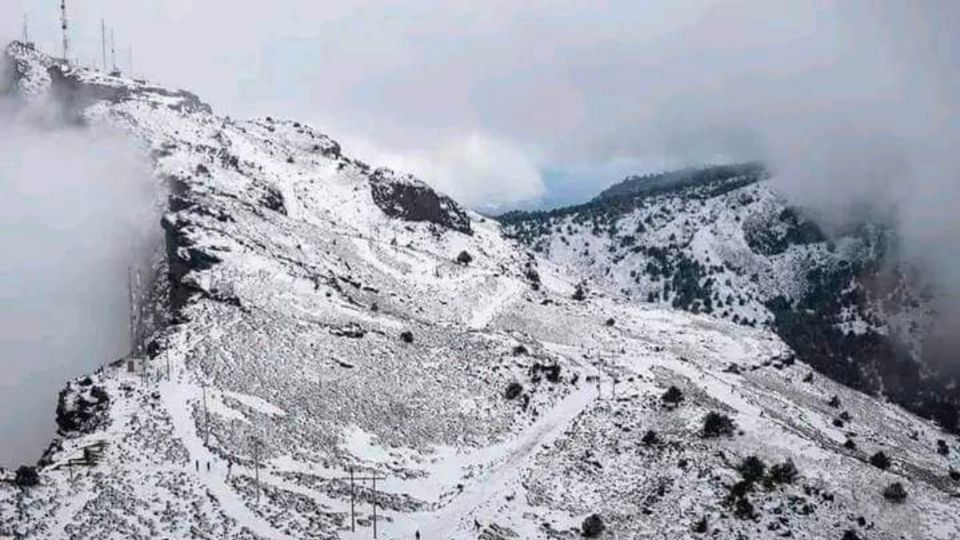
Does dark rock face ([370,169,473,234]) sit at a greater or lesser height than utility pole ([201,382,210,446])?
greater

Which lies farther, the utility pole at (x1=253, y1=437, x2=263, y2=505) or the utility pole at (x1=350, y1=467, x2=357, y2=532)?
the utility pole at (x1=253, y1=437, x2=263, y2=505)

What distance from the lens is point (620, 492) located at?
67312mm

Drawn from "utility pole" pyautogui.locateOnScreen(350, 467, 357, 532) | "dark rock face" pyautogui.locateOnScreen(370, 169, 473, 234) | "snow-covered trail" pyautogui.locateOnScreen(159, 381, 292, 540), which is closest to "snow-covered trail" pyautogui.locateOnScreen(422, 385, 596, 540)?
"utility pole" pyautogui.locateOnScreen(350, 467, 357, 532)

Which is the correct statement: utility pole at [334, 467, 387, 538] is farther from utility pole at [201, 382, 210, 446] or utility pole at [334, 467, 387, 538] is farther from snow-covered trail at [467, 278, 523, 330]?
snow-covered trail at [467, 278, 523, 330]

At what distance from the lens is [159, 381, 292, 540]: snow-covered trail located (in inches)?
2165

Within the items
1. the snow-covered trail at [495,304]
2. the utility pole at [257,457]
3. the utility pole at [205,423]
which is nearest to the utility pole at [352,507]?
the utility pole at [257,457]

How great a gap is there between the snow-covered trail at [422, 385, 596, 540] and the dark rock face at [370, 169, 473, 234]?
6077cm

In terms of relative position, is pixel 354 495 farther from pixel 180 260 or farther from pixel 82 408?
pixel 180 260

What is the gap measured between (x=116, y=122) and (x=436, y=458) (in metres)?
86.7

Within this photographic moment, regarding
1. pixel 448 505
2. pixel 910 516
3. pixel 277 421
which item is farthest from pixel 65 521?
pixel 910 516

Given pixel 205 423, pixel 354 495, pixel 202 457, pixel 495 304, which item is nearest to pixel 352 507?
pixel 354 495

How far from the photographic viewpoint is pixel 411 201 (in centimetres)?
14338

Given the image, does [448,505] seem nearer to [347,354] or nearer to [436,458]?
[436,458]

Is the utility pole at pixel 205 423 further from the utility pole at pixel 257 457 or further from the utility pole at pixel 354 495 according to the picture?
the utility pole at pixel 354 495
